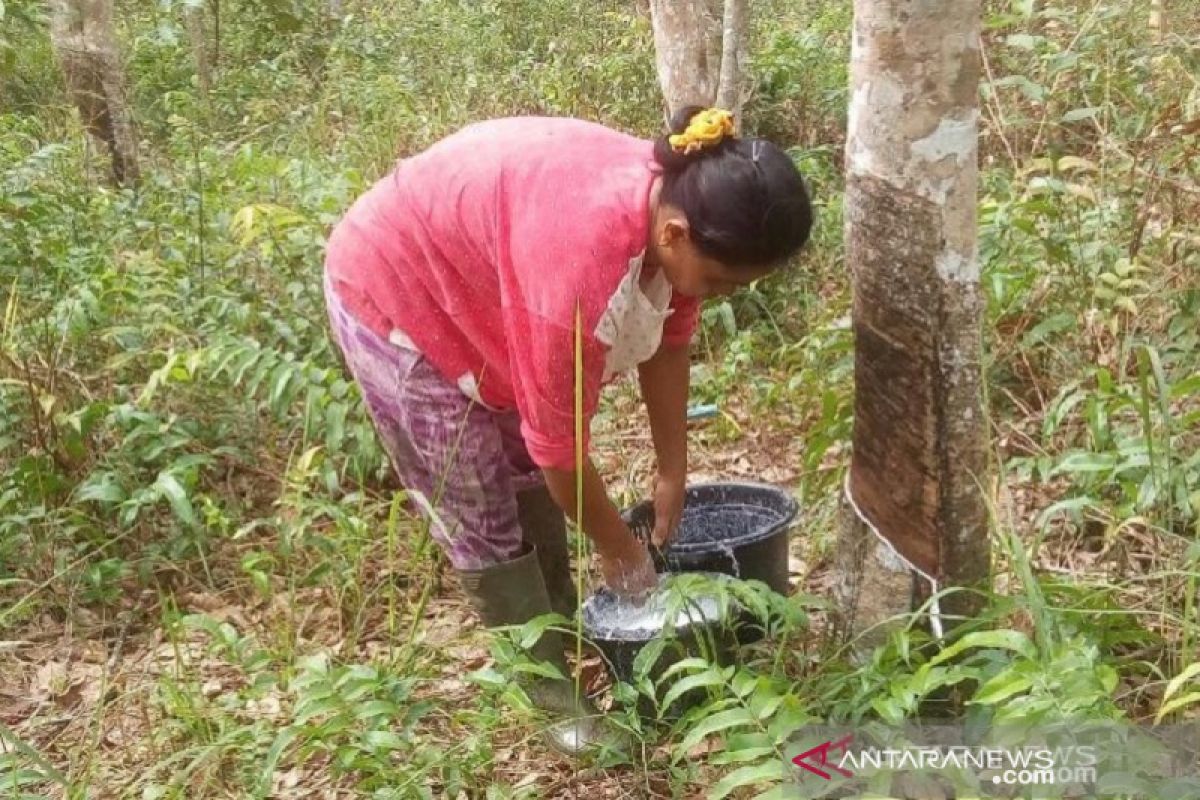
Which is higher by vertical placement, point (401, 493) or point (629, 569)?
point (401, 493)

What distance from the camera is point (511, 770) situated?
241 cm

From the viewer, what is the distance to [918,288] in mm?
2004

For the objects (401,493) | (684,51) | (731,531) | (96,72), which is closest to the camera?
(401,493)

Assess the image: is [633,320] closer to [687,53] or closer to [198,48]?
[687,53]

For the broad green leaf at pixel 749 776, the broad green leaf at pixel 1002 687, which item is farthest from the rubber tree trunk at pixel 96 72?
the broad green leaf at pixel 1002 687

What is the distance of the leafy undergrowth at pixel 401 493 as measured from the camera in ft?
6.60

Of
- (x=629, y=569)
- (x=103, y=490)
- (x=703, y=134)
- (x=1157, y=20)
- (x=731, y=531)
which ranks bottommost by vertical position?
Result: (x=731, y=531)

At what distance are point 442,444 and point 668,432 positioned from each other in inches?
21.8

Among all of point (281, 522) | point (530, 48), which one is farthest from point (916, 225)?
point (530, 48)

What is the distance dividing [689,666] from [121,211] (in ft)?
12.5

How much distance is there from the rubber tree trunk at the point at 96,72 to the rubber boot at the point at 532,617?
3.96 meters

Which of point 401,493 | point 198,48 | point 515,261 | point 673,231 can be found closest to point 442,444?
point 401,493

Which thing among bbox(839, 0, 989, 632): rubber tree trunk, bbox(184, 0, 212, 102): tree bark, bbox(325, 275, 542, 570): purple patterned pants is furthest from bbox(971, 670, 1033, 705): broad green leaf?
bbox(184, 0, 212, 102): tree bark

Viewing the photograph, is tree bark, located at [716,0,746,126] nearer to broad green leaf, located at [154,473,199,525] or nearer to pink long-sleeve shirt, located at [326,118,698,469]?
pink long-sleeve shirt, located at [326,118,698,469]
